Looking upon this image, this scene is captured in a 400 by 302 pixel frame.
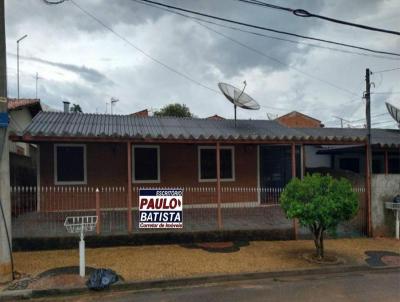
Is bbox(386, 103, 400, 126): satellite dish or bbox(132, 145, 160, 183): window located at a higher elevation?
bbox(386, 103, 400, 126): satellite dish

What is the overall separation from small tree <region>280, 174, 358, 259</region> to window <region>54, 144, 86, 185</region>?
25.9 ft

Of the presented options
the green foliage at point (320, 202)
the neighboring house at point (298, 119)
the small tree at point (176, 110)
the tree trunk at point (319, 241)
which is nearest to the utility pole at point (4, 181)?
the green foliage at point (320, 202)

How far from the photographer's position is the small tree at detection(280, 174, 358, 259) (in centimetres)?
782

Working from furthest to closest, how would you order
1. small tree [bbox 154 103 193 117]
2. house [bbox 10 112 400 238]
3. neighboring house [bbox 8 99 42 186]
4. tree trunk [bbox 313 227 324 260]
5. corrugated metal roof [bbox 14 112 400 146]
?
small tree [bbox 154 103 193 117] → neighboring house [bbox 8 99 42 186] → house [bbox 10 112 400 238] → corrugated metal roof [bbox 14 112 400 146] → tree trunk [bbox 313 227 324 260]

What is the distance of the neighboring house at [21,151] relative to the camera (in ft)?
42.8

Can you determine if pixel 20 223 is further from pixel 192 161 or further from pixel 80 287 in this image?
pixel 192 161

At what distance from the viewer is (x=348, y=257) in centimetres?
867

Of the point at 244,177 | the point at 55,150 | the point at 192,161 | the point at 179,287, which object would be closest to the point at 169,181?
the point at 192,161

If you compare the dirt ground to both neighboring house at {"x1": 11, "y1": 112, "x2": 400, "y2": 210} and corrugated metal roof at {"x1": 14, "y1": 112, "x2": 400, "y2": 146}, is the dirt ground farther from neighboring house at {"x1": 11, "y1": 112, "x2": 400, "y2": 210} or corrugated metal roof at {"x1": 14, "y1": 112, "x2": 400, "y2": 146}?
neighboring house at {"x1": 11, "y1": 112, "x2": 400, "y2": 210}

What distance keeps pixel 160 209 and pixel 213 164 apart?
18.8ft

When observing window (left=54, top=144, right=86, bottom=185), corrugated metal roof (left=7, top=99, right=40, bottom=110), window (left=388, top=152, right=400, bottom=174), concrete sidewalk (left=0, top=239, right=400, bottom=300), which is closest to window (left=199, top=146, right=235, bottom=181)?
window (left=54, top=144, right=86, bottom=185)

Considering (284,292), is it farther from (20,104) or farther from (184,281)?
(20,104)

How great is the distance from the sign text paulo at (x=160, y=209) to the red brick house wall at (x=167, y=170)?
342cm

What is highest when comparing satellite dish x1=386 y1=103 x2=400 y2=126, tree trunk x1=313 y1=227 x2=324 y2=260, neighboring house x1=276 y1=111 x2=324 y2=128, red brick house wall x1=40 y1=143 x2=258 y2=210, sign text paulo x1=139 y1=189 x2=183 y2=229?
neighboring house x1=276 y1=111 x2=324 y2=128
